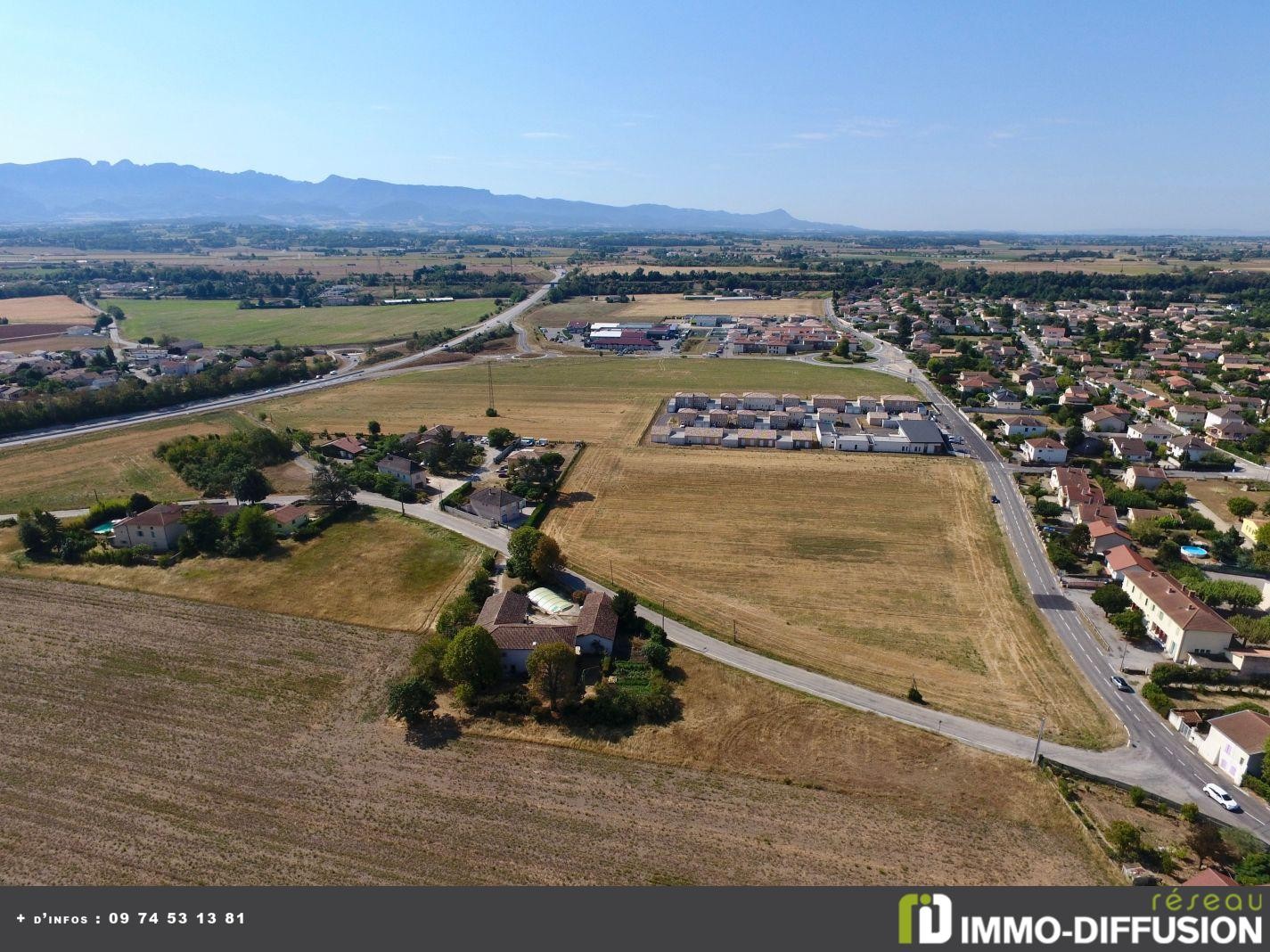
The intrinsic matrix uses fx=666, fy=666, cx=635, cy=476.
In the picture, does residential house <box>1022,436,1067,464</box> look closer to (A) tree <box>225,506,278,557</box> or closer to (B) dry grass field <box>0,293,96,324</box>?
(A) tree <box>225,506,278,557</box>

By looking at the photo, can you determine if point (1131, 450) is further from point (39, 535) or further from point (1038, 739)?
point (39, 535)

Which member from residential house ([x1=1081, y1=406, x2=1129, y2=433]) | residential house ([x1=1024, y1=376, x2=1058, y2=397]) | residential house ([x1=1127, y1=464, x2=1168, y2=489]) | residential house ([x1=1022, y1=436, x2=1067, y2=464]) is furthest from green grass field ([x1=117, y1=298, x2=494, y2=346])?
residential house ([x1=1127, y1=464, x2=1168, y2=489])

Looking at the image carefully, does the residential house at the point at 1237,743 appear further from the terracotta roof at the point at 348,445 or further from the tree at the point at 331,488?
the terracotta roof at the point at 348,445

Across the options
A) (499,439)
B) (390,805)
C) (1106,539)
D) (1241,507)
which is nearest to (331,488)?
(499,439)
